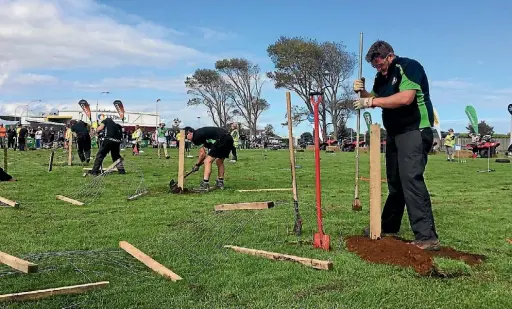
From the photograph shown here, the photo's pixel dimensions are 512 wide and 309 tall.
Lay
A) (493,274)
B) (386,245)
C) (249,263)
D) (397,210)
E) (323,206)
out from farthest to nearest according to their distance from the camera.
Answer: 1. (323,206)
2. (397,210)
3. (386,245)
4. (249,263)
5. (493,274)

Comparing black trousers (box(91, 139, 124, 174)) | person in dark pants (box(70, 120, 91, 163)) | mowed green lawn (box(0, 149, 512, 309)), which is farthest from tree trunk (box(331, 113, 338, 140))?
mowed green lawn (box(0, 149, 512, 309))

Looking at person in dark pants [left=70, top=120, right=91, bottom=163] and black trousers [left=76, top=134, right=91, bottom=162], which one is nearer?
person in dark pants [left=70, top=120, right=91, bottom=163]

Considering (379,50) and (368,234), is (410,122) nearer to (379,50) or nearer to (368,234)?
(379,50)

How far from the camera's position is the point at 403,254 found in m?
4.48

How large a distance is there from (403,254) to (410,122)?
1.37 m

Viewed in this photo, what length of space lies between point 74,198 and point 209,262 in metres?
5.52

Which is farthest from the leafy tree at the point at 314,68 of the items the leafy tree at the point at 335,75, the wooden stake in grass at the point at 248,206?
the wooden stake in grass at the point at 248,206

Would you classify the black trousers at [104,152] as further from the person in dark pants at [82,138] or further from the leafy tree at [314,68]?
the leafy tree at [314,68]

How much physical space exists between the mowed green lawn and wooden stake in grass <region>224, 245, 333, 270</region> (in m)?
0.09

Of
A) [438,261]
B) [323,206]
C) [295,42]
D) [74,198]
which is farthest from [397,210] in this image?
[295,42]

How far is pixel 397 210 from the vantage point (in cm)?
552

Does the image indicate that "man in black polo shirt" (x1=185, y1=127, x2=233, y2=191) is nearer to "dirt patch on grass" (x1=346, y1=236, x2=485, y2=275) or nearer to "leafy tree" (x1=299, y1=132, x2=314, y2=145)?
"dirt patch on grass" (x1=346, y1=236, x2=485, y2=275)

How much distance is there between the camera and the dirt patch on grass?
165 inches

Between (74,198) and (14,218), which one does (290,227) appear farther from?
(74,198)
